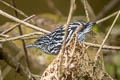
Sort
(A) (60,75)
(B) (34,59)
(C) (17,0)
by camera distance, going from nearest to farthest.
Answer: (A) (60,75), (B) (34,59), (C) (17,0)

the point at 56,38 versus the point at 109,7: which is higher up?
the point at 109,7

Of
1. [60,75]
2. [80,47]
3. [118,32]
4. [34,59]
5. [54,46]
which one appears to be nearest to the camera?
[60,75]

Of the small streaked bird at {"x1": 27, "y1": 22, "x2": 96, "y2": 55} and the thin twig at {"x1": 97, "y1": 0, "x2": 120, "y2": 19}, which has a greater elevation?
the thin twig at {"x1": 97, "y1": 0, "x2": 120, "y2": 19}

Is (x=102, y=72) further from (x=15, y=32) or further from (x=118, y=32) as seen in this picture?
(x=118, y=32)

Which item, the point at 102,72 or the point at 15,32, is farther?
the point at 15,32

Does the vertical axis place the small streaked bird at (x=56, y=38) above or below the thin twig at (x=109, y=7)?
below

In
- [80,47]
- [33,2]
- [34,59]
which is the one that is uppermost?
[33,2]

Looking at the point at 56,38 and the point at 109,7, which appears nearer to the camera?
the point at 56,38

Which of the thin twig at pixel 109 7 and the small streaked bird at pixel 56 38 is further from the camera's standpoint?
the thin twig at pixel 109 7

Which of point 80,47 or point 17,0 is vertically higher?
point 17,0

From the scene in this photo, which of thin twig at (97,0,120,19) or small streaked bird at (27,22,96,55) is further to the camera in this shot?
thin twig at (97,0,120,19)

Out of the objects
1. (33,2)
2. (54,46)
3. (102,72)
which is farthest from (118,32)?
(102,72)
